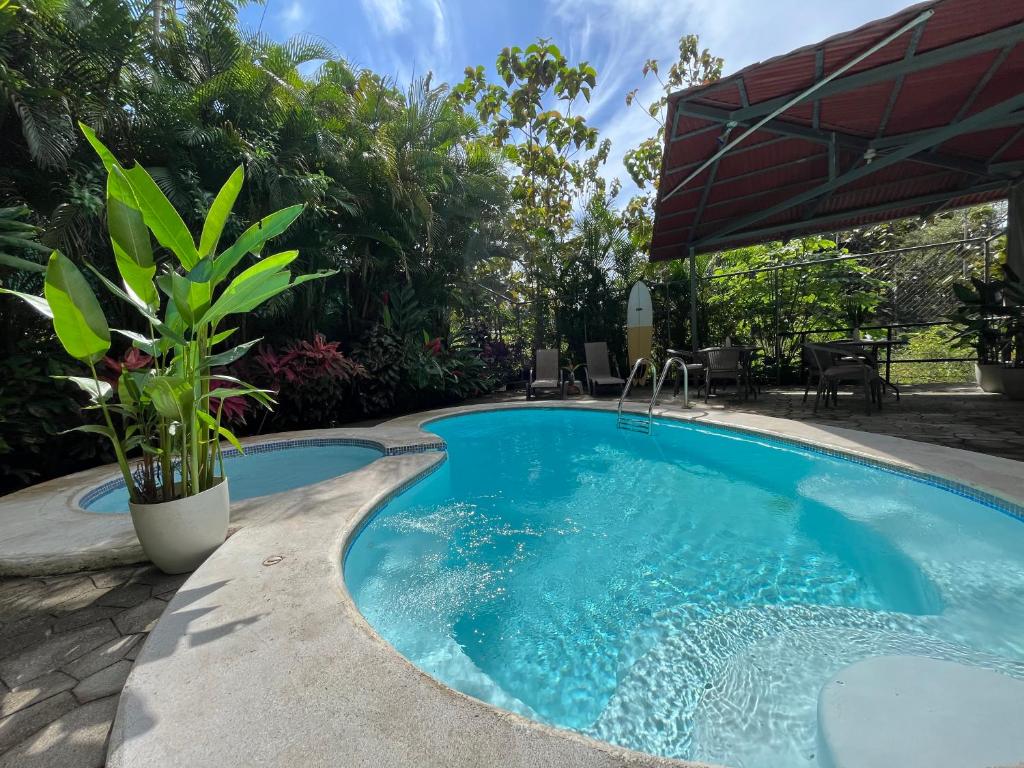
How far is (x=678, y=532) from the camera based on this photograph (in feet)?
11.0

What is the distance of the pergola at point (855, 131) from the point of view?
3.94m

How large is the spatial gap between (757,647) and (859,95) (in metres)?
6.03

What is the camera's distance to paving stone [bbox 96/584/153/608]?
2178 millimetres

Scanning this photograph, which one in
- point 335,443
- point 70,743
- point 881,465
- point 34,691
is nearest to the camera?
point 70,743

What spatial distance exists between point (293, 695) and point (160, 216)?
2.10 meters

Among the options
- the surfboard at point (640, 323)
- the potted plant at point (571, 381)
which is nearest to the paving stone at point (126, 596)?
the potted plant at point (571, 381)

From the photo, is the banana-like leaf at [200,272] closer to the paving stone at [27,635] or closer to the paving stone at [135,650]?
the paving stone at [135,650]

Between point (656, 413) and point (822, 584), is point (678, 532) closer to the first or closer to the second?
point (822, 584)

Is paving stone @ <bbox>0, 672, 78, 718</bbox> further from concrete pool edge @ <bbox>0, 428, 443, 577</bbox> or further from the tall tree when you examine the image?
the tall tree

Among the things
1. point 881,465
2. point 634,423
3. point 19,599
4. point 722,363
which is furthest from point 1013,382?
point 19,599

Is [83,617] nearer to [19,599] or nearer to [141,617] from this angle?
[141,617]

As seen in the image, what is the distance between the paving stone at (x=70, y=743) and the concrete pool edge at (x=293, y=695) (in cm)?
12

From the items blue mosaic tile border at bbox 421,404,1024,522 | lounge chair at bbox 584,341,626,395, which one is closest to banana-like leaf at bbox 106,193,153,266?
blue mosaic tile border at bbox 421,404,1024,522

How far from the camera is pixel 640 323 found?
898 centimetres
